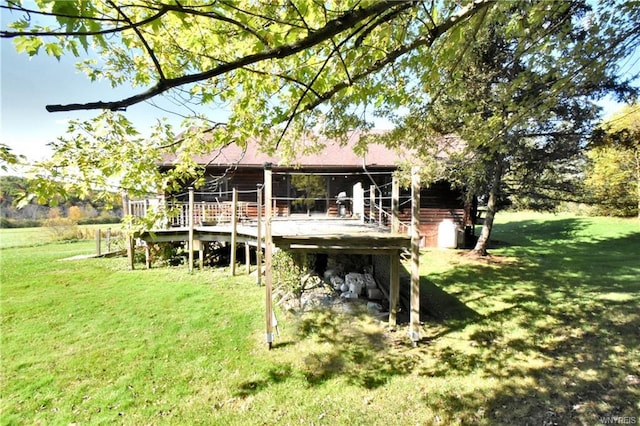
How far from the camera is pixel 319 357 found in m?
5.27

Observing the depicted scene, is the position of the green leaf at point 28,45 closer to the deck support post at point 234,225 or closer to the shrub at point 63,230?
the deck support post at point 234,225

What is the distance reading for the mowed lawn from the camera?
394cm

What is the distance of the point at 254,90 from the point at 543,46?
3.76m

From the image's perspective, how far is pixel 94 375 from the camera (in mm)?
4809

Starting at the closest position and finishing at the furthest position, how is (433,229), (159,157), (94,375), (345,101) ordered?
(159,157), (345,101), (94,375), (433,229)

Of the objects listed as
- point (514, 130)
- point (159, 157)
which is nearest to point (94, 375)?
point (159, 157)

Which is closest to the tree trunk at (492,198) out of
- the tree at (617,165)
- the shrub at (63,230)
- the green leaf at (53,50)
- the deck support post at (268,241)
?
the tree at (617,165)

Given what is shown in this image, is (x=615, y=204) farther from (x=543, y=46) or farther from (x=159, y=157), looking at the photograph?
(x=159, y=157)

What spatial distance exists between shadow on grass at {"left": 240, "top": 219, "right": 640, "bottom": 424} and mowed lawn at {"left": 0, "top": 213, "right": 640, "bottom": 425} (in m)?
0.03

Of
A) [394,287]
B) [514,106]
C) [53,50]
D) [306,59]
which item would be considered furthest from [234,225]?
[53,50]

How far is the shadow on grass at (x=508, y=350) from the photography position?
3.91 m

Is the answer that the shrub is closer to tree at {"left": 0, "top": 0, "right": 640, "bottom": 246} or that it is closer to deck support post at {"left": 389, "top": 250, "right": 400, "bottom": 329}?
tree at {"left": 0, "top": 0, "right": 640, "bottom": 246}

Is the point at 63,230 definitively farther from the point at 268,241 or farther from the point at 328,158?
the point at 268,241

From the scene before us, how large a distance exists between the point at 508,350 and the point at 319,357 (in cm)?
324
